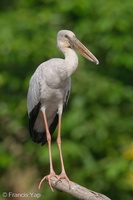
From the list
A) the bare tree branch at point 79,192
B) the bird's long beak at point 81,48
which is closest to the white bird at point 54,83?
the bird's long beak at point 81,48

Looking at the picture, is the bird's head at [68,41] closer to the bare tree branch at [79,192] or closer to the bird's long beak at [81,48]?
the bird's long beak at [81,48]

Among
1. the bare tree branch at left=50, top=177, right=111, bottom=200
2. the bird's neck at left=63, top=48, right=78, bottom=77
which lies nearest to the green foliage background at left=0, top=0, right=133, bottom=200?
the bird's neck at left=63, top=48, right=78, bottom=77

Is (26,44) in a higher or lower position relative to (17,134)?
higher

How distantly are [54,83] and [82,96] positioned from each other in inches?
76.9

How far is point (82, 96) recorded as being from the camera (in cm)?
785

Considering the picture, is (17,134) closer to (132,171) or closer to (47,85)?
(132,171)

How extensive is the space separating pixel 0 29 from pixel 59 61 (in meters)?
2.21

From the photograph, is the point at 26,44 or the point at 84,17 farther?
the point at 84,17

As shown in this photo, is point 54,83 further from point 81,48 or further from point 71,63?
point 81,48

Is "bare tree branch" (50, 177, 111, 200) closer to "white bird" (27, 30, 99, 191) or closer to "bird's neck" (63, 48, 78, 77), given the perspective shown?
"white bird" (27, 30, 99, 191)

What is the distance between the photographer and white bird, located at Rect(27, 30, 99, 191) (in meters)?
5.84

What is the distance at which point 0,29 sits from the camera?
7906 millimetres

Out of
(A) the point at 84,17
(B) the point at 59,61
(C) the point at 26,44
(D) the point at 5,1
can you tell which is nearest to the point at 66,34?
(B) the point at 59,61

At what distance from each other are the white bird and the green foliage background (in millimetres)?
1361
